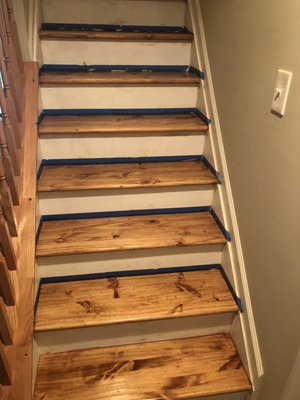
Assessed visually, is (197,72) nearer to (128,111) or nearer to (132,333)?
(128,111)

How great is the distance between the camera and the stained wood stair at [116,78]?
165 centimetres

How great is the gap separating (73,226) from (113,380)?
70cm

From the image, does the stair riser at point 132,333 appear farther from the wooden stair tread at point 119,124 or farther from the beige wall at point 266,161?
the wooden stair tread at point 119,124

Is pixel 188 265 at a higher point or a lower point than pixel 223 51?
lower

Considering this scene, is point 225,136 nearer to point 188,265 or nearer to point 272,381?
point 188,265

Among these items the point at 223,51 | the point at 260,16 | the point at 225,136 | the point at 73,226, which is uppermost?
the point at 260,16

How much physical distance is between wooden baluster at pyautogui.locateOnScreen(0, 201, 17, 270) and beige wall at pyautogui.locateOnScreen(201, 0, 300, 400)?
91 centimetres

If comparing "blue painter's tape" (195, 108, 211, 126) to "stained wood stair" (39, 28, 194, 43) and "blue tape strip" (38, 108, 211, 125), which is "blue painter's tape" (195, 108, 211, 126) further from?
"stained wood stair" (39, 28, 194, 43)

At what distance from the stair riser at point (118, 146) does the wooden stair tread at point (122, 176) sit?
0.06m

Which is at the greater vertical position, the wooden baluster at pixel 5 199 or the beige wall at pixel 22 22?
the beige wall at pixel 22 22

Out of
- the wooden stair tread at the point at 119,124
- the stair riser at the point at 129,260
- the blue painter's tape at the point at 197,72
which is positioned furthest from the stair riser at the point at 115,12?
the stair riser at the point at 129,260

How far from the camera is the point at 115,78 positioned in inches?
67.1

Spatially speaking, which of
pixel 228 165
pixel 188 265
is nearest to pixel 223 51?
pixel 228 165

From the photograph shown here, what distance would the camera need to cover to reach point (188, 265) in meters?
1.60
